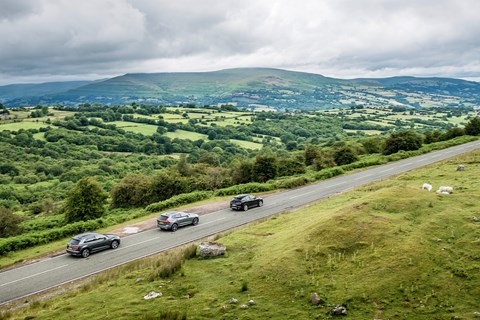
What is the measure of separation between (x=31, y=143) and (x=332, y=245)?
136929mm

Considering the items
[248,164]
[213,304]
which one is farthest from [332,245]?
[248,164]

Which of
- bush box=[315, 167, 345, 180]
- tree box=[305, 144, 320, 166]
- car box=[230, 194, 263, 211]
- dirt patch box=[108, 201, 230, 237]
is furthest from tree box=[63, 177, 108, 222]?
tree box=[305, 144, 320, 166]

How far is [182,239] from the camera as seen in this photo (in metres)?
30.9

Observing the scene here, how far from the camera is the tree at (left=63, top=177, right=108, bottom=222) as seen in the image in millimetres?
42531

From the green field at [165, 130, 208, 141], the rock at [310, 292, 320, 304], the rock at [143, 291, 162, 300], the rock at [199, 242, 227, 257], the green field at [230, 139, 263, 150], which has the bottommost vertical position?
the green field at [230, 139, 263, 150]

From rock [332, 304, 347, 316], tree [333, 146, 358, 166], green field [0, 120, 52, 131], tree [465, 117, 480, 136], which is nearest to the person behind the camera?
rock [332, 304, 347, 316]

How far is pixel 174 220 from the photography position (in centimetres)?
3366

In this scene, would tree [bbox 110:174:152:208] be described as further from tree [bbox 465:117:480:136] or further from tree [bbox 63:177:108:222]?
tree [bbox 465:117:480:136]

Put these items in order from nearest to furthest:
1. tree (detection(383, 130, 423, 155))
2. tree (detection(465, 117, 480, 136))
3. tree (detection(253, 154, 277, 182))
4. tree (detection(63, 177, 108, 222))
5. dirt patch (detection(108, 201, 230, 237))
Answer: dirt patch (detection(108, 201, 230, 237))
tree (detection(63, 177, 108, 222))
tree (detection(253, 154, 277, 182))
tree (detection(383, 130, 423, 155))
tree (detection(465, 117, 480, 136))

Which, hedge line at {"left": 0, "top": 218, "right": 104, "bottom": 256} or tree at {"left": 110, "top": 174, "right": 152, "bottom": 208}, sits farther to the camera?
tree at {"left": 110, "top": 174, "right": 152, "bottom": 208}

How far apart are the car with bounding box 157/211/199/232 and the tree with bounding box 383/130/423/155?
50476mm

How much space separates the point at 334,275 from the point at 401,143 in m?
60.4

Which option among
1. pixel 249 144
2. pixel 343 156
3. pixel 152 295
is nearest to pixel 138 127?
pixel 249 144

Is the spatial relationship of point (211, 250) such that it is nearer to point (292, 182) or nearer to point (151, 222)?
point (151, 222)
